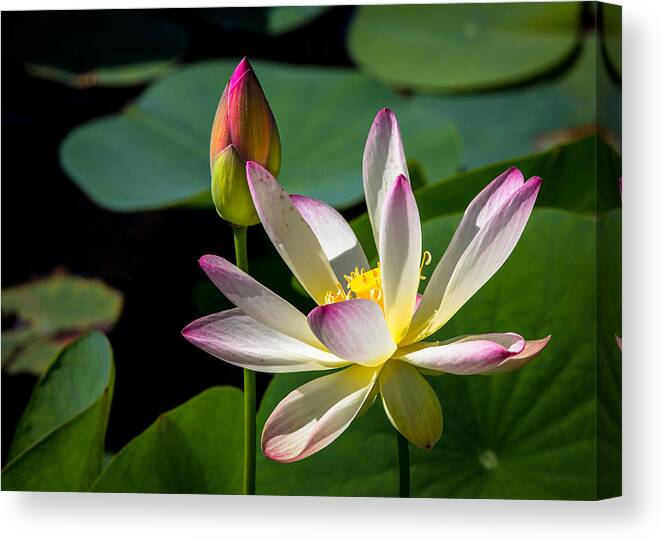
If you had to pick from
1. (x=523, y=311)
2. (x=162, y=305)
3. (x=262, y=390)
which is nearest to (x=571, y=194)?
(x=523, y=311)

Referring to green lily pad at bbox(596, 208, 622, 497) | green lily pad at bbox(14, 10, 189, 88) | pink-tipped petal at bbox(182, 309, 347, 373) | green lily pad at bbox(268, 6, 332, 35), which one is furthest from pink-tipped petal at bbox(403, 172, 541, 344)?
green lily pad at bbox(14, 10, 189, 88)

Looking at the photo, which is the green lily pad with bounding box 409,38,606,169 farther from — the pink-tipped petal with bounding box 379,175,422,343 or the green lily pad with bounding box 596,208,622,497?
the pink-tipped petal with bounding box 379,175,422,343

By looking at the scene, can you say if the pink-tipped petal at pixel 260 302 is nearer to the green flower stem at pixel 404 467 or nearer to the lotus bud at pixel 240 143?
the lotus bud at pixel 240 143

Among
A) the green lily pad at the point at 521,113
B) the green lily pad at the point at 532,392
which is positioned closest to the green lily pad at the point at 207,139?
the green lily pad at the point at 521,113

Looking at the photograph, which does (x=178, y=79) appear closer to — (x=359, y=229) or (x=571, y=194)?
(x=359, y=229)

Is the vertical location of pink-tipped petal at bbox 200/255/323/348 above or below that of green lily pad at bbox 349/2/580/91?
below

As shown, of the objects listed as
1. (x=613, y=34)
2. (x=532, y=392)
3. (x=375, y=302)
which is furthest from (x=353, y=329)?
(x=613, y=34)

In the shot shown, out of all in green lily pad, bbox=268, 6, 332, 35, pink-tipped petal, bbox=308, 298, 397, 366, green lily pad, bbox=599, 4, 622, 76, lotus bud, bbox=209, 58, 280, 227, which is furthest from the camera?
green lily pad, bbox=268, 6, 332, 35
